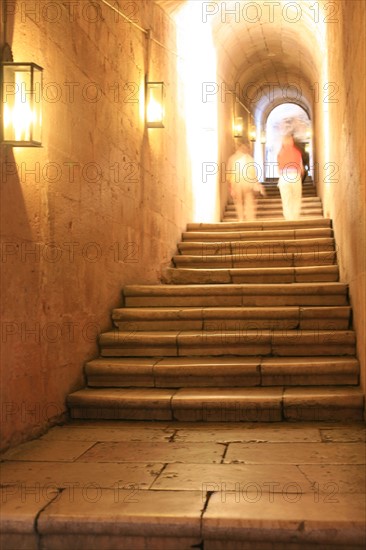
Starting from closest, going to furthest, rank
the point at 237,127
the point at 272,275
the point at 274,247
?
the point at 272,275 → the point at 274,247 → the point at 237,127

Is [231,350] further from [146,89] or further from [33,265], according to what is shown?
[146,89]

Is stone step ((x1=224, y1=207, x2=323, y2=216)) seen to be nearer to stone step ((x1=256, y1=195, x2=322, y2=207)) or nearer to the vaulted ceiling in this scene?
stone step ((x1=256, y1=195, x2=322, y2=207))

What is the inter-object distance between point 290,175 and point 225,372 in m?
5.91

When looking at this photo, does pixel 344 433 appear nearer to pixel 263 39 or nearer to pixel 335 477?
pixel 335 477

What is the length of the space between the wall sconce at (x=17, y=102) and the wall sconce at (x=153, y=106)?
10.6ft

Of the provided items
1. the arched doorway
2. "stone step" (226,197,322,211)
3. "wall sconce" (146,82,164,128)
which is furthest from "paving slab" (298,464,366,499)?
the arched doorway

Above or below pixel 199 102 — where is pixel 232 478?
below

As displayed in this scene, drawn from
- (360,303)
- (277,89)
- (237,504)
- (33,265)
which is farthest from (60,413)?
(277,89)

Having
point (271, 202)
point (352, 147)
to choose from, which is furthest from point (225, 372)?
point (271, 202)

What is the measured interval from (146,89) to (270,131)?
60.4ft

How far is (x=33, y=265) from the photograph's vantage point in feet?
12.3

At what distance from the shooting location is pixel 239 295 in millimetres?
5711

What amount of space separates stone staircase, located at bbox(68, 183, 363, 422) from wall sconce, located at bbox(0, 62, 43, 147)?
193 cm

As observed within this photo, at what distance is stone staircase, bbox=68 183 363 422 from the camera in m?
4.14
